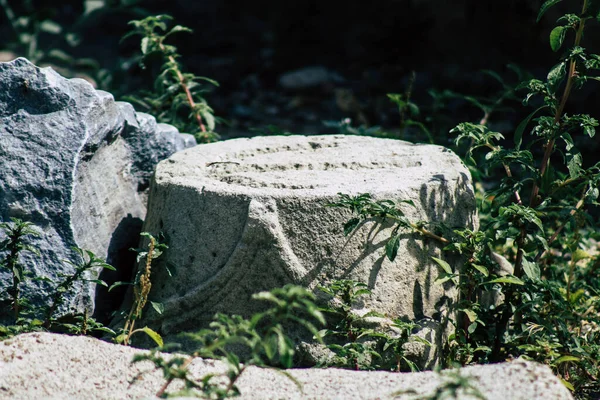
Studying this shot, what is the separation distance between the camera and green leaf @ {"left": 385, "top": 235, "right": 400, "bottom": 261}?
2877 millimetres

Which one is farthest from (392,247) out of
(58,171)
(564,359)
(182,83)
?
(182,83)

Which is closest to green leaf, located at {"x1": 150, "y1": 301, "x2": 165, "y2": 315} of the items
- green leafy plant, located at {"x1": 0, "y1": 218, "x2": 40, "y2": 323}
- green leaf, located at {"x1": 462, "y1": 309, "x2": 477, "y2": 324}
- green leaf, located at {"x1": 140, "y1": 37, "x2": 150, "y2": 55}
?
green leafy plant, located at {"x1": 0, "y1": 218, "x2": 40, "y2": 323}

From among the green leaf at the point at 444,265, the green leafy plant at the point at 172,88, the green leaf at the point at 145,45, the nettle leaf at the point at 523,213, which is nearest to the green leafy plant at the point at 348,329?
the green leaf at the point at 444,265

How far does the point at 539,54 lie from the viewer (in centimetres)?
678

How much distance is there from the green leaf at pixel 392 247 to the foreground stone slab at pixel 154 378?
454 millimetres

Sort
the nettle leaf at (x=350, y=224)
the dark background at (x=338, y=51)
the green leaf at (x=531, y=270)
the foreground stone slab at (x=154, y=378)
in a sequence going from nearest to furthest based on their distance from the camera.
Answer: the foreground stone slab at (x=154, y=378), the nettle leaf at (x=350, y=224), the green leaf at (x=531, y=270), the dark background at (x=338, y=51)

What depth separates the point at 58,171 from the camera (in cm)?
323

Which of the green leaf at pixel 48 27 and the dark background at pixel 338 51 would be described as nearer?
the dark background at pixel 338 51

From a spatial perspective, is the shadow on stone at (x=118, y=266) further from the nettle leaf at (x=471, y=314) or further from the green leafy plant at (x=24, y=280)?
the nettle leaf at (x=471, y=314)

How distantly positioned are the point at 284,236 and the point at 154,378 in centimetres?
71

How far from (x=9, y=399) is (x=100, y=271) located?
1.03 metres

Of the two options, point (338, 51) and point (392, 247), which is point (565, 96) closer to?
point (392, 247)

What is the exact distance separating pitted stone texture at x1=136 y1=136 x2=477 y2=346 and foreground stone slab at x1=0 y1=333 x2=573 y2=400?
0.38 metres

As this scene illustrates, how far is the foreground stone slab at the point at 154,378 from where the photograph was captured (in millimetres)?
2305
